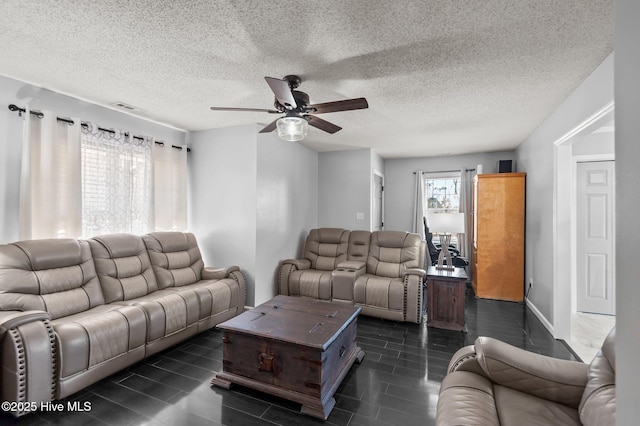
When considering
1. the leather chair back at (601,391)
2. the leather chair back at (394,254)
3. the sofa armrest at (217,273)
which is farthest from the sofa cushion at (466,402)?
the sofa armrest at (217,273)

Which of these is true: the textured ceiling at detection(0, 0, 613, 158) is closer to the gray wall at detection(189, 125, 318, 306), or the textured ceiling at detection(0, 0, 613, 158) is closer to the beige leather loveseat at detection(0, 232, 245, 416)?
the gray wall at detection(189, 125, 318, 306)

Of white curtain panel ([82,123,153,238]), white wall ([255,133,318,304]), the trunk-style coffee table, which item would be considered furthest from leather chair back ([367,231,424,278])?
white curtain panel ([82,123,153,238])

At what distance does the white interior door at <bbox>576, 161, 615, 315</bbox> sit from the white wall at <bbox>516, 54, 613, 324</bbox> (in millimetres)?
540

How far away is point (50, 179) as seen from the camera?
9.16 ft

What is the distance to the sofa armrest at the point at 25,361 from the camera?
185 centimetres

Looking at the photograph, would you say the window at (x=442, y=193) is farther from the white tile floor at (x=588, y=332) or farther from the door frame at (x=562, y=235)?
the door frame at (x=562, y=235)

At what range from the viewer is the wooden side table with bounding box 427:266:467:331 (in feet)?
11.1

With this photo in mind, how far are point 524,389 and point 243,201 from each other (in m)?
3.45

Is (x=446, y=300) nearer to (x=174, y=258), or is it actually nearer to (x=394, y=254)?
(x=394, y=254)

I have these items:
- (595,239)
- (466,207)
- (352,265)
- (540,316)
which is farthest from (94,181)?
(595,239)

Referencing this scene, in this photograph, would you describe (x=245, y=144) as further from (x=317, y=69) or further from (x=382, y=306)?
(x=382, y=306)

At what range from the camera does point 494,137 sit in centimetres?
450

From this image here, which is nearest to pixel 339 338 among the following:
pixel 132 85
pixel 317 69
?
pixel 317 69

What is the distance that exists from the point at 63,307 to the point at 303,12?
9.80 feet
